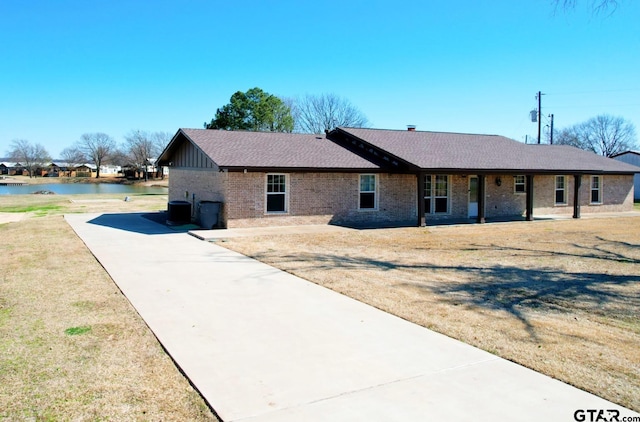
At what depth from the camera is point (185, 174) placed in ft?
70.5

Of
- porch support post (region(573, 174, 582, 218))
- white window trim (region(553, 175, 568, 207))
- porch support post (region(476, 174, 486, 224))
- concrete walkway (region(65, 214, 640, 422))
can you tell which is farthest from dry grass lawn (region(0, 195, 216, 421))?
white window trim (region(553, 175, 568, 207))

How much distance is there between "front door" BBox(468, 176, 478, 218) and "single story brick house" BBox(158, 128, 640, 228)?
1.7 inches

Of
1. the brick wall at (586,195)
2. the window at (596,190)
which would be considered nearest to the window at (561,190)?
the brick wall at (586,195)

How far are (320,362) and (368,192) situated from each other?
48.8 feet

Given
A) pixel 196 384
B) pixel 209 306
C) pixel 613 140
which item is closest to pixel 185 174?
pixel 209 306

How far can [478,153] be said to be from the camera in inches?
912

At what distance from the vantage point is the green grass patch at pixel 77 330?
6316mm

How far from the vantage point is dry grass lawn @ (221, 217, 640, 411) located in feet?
18.4

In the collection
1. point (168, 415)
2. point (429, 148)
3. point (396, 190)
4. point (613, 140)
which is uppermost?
point (613, 140)

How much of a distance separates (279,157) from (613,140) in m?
70.7

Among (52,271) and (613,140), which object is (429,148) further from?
(613,140)

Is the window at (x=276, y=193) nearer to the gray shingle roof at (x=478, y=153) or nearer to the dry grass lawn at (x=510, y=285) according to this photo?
the dry grass lawn at (x=510, y=285)

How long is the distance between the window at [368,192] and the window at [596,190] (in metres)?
13.3

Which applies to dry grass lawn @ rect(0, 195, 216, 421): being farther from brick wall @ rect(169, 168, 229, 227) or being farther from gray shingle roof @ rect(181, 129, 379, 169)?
gray shingle roof @ rect(181, 129, 379, 169)
